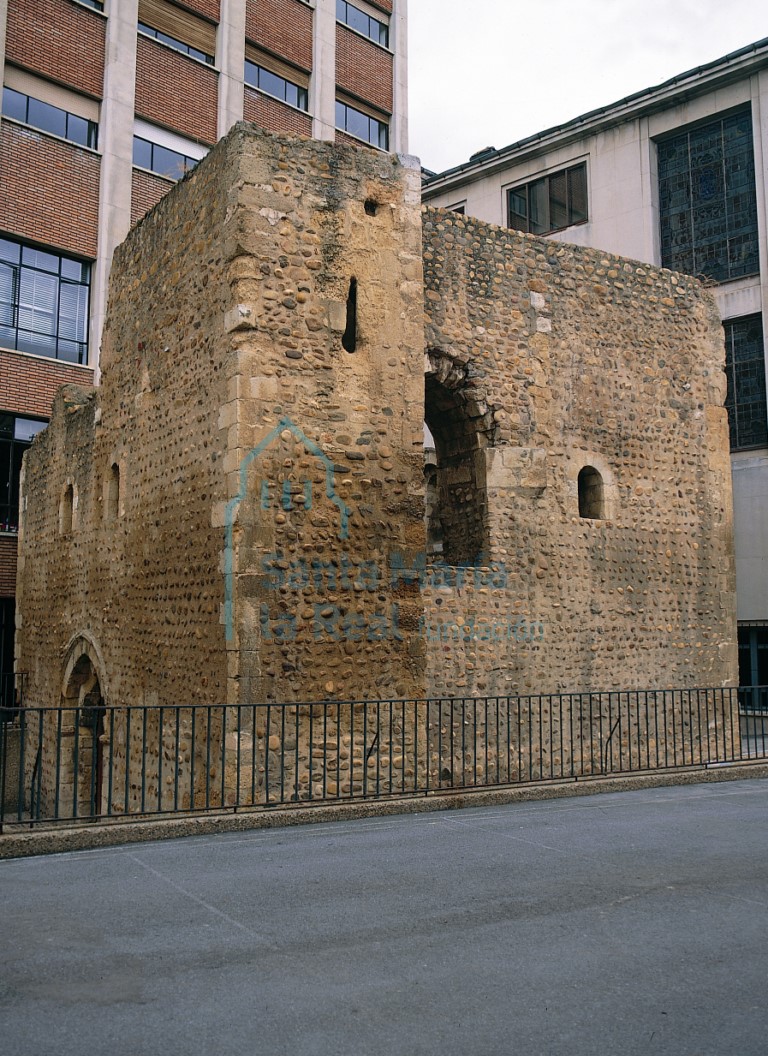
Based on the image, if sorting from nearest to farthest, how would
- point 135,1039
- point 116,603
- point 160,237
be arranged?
point 135,1039, point 160,237, point 116,603

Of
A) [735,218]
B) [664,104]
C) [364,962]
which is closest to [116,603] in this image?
[364,962]

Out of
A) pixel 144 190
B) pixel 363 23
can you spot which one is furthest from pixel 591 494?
pixel 363 23

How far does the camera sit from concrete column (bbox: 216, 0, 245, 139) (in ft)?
81.1

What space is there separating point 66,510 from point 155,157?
11.7m

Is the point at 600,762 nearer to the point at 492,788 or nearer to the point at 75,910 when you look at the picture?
the point at 492,788

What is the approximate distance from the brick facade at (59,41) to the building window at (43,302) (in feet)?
13.2

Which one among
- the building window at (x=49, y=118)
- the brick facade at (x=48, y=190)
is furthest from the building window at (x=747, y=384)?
the building window at (x=49, y=118)

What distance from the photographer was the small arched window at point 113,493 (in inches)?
508

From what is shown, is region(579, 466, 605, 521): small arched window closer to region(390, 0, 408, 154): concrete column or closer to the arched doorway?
the arched doorway

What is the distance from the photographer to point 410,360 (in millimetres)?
10508

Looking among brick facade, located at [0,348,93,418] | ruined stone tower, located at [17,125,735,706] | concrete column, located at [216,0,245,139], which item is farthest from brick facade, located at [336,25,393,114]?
ruined stone tower, located at [17,125,735,706]

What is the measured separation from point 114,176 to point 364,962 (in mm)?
21154

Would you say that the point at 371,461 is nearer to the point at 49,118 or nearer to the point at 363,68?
the point at 49,118

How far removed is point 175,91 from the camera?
2398 centimetres
